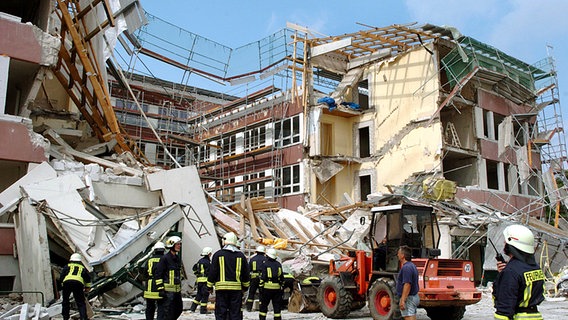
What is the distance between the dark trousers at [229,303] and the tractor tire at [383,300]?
343cm

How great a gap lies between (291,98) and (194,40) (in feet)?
21.8

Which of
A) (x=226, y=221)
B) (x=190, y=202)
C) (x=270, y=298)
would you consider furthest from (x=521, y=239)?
(x=226, y=221)

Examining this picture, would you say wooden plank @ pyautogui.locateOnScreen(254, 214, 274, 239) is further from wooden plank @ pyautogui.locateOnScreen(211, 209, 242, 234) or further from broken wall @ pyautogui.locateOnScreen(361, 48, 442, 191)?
broken wall @ pyautogui.locateOnScreen(361, 48, 442, 191)

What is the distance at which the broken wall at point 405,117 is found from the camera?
26.2m

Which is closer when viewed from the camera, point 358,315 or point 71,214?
point 358,315

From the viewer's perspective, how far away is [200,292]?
1230 cm

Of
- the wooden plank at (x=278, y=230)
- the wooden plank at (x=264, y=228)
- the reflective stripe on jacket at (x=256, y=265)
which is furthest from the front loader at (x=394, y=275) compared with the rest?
the wooden plank at (x=278, y=230)

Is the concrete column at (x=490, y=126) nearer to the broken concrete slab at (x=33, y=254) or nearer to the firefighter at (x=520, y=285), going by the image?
the broken concrete slab at (x=33, y=254)

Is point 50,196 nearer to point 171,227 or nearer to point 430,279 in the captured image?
point 171,227

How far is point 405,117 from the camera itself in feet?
90.1

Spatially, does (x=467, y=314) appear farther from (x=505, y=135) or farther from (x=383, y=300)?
(x=505, y=135)

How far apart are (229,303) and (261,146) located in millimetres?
22915

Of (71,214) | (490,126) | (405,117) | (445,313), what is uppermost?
(405,117)

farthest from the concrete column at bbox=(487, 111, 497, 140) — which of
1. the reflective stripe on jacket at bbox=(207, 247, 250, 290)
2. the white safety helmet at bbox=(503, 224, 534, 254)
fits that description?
the white safety helmet at bbox=(503, 224, 534, 254)
